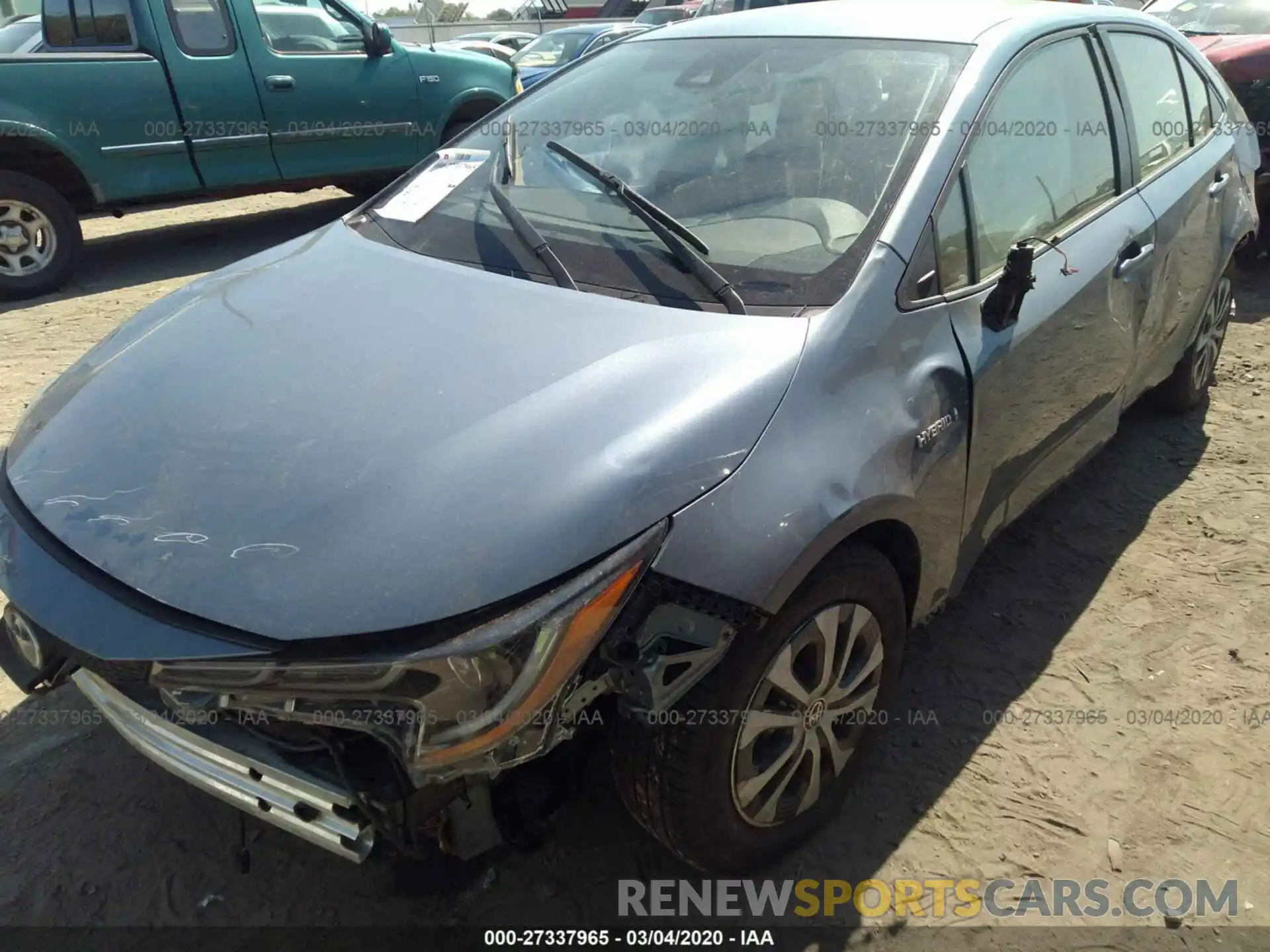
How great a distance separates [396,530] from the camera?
5.18 ft

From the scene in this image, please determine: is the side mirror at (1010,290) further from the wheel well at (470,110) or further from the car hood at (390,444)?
the wheel well at (470,110)

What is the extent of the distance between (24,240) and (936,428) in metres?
6.25

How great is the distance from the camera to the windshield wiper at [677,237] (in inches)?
79.2

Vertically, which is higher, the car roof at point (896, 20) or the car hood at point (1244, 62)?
the car roof at point (896, 20)

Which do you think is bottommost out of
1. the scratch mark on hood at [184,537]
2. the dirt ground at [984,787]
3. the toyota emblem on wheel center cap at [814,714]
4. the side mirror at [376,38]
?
the dirt ground at [984,787]

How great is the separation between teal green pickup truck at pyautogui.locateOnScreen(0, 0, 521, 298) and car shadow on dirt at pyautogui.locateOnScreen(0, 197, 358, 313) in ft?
1.37

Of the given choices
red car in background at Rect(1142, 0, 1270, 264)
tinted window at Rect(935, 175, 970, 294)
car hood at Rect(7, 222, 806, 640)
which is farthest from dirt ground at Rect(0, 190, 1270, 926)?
red car in background at Rect(1142, 0, 1270, 264)

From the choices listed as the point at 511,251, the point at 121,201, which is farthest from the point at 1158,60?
the point at 121,201

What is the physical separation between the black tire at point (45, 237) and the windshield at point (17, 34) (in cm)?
98

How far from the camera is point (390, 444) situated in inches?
68.0

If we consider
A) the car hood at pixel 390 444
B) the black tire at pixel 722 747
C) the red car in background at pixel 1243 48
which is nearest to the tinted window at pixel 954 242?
the car hood at pixel 390 444

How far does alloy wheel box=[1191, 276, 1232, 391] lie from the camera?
12.6 feet

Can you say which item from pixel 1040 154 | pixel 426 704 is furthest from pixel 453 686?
pixel 1040 154

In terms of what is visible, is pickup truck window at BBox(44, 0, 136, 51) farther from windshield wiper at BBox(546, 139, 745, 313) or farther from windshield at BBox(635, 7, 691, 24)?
windshield at BBox(635, 7, 691, 24)
